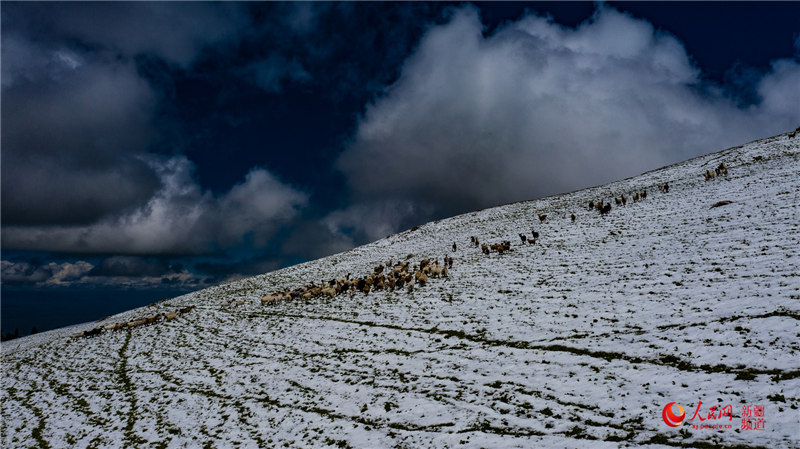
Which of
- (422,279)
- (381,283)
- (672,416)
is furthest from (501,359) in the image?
(381,283)

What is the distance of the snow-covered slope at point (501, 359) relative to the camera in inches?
496

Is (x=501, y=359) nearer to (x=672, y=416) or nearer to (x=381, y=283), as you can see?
(x=672, y=416)

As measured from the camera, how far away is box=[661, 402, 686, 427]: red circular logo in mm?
11227

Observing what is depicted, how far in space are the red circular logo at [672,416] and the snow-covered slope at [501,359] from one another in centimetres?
19

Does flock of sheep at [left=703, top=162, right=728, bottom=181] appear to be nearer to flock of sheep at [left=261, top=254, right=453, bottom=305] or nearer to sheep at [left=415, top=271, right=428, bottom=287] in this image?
flock of sheep at [left=261, top=254, right=453, bottom=305]

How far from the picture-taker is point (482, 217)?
6431 centimetres

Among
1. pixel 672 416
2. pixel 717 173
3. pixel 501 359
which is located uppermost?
pixel 717 173

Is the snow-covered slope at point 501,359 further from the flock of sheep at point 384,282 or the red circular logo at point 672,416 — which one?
the flock of sheep at point 384,282

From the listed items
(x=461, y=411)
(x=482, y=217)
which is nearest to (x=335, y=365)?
(x=461, y=411)

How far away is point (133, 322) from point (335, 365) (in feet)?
107

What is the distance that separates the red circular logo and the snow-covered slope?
0.19 m

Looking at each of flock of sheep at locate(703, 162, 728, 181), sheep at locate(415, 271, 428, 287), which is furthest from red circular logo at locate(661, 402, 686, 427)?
flock of sheep at locate(703, 162, 728, 181)

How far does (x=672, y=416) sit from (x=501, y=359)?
6.90m

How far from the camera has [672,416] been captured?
11.5 meters
